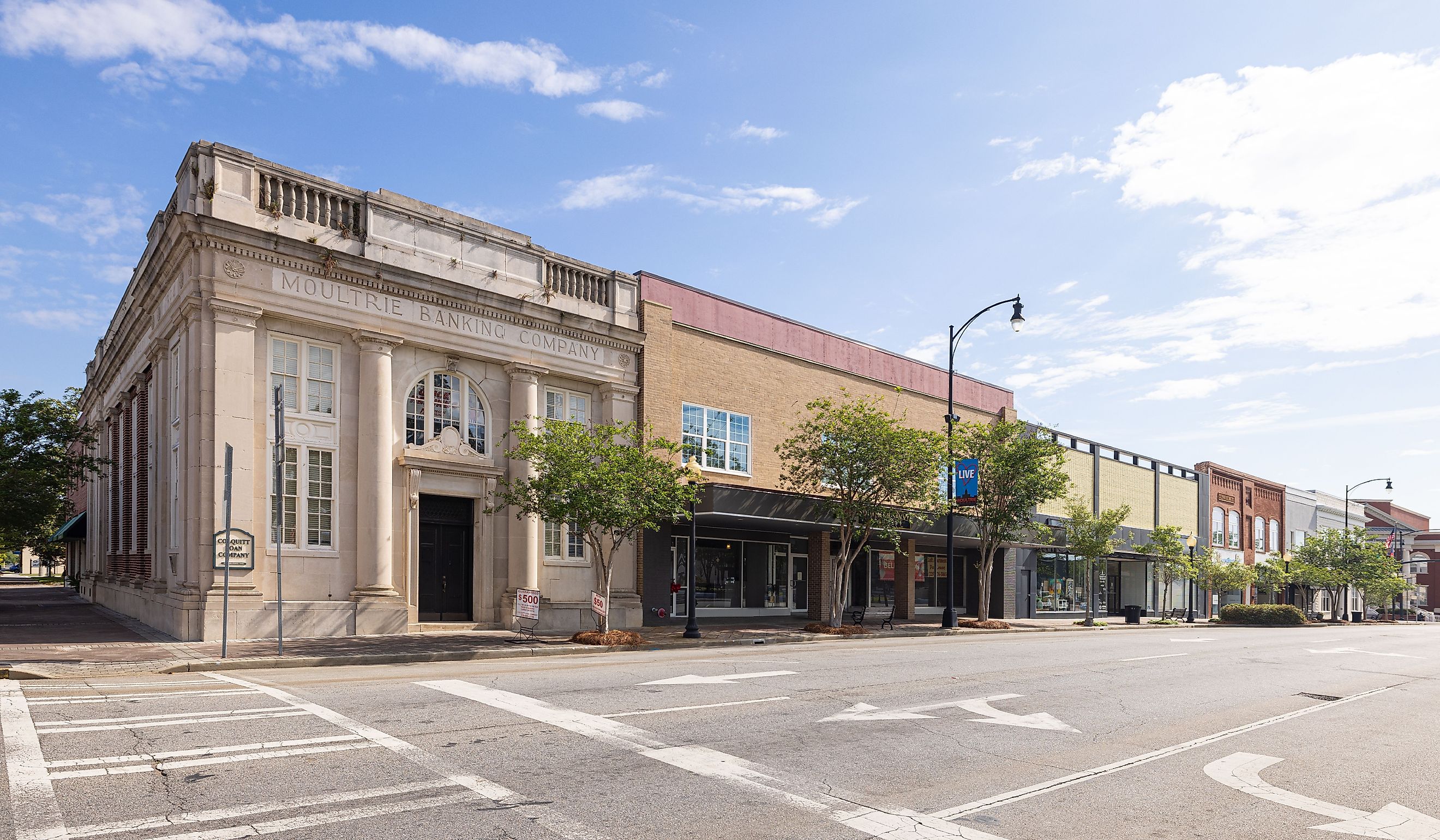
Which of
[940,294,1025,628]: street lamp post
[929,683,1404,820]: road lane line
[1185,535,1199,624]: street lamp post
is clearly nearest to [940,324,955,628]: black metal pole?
[940,294,1025,628]: street lamp post

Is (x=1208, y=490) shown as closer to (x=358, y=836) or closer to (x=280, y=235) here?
(x=280, y=235)

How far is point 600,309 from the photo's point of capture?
87.2 feet

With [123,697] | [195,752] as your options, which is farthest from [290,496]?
[195,752]

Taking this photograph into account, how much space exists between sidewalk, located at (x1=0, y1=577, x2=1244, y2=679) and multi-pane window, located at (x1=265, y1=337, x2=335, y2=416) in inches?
196

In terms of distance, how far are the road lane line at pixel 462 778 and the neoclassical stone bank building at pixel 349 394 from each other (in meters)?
6.96

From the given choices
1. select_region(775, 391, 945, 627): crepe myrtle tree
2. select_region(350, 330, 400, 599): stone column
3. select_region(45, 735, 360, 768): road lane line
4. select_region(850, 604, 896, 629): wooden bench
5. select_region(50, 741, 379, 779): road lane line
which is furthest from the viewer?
select_region(850, 604, 896, 629): wooden bench

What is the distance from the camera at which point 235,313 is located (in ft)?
64.6

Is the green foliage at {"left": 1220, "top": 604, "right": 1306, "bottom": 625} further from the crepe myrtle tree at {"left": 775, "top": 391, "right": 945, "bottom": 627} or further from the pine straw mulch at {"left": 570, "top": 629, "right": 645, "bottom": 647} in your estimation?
the pine straw mulch at {"left": 570, "top": 629, "right": 645, "bottom": 647}

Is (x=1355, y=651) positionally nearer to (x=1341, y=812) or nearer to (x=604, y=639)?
(x=604, y=639)

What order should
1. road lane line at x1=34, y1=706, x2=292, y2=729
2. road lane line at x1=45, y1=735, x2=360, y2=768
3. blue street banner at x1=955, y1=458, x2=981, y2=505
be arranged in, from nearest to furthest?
road lane line at x1=45, y1=735, x2=360, y2=768 < road lane line at x1=34, y1=706, x2=292, y2=729 < blue street banner at x1=955, y1=458, x2=981, y2=505

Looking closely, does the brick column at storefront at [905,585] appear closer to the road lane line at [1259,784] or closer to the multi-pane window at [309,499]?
the multi-pane window at [309,499]

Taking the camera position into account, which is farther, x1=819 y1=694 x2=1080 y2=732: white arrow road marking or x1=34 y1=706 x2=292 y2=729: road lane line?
x1=819 y1=694 x2=1080 y2=732: white arrow road marking

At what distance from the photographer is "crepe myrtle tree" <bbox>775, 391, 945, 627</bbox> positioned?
1056 inches

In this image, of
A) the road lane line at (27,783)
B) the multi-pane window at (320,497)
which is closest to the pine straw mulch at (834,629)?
the multi-pane window at (320,497)
